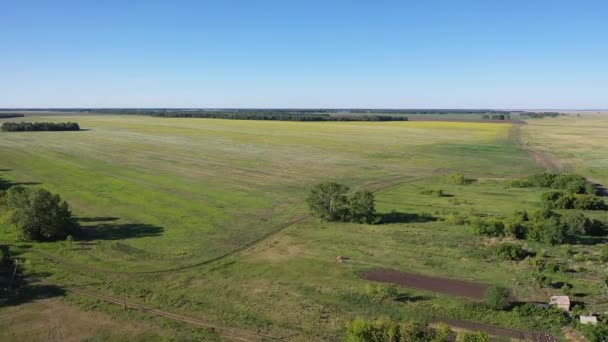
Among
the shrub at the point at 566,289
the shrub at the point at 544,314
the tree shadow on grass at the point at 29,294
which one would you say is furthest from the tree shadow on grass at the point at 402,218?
the tree shadow on grass at the point at 29,294

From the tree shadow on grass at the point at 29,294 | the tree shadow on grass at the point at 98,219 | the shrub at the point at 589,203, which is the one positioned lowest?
the tree shadow on grass at the point at 29,294

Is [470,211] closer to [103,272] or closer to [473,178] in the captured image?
[473,178]

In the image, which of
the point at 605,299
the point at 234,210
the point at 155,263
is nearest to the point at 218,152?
the point at 234,210

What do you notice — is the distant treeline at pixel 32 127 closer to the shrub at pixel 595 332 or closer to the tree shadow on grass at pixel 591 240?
the tree shadow on grass at pixel 591 240

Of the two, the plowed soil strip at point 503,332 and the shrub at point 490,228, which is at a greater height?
the shrub at point 490,228

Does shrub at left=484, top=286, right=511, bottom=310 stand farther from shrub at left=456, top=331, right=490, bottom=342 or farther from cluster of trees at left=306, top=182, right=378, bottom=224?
cluster of trees at left=306, top=182, right=378, bottom=224

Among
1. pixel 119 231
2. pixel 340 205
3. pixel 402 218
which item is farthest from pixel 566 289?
pixel 119 231

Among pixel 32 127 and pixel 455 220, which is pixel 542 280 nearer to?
pixel 455 220
